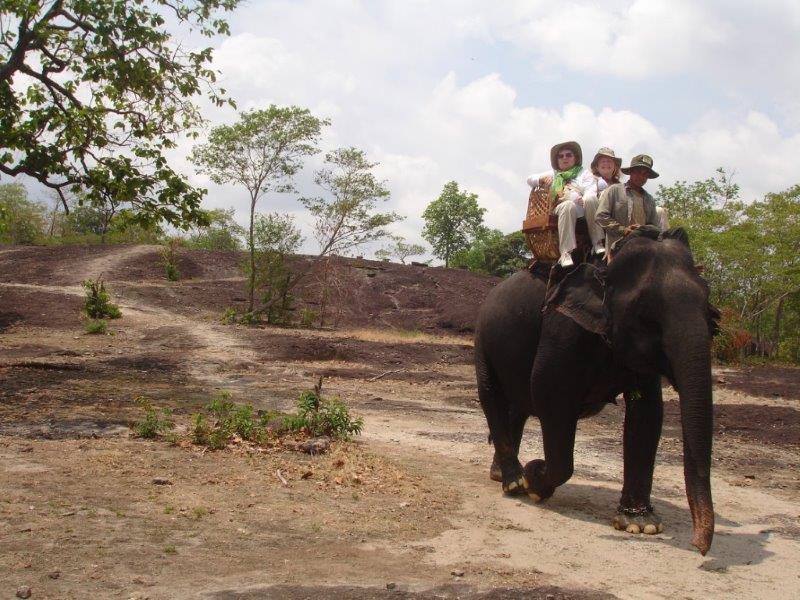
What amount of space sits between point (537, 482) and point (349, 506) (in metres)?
1.98

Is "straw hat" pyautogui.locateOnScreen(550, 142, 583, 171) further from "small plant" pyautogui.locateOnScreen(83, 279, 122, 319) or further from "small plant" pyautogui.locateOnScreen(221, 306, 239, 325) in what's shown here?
"small plant" pyautogui.locateOnScreen(221, 306, 239, 325)

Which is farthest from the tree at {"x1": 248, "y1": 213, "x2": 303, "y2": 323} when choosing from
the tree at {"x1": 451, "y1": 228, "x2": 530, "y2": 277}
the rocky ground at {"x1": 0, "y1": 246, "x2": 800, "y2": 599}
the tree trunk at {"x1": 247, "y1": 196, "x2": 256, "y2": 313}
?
the tree at {"x1": 451, "y1": 228, "x2": 530, "y2": 277}

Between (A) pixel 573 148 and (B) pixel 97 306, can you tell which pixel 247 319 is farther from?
(A) pixel 573 148

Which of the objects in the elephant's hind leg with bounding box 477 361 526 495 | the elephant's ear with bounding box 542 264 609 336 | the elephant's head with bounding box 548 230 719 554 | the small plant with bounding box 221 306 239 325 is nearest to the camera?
the elephant's head with bounding box 548 230 719 554

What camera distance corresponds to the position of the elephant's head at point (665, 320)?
20.8 ft

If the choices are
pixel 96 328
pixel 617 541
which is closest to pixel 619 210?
pixel 617 541

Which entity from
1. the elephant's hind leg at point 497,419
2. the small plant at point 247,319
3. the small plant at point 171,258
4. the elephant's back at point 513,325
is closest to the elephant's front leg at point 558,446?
the elephant's back at point 513,325

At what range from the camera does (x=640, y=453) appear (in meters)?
8.04

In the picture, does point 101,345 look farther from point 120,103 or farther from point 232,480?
point 232,480

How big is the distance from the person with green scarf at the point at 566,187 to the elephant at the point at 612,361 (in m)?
0.33

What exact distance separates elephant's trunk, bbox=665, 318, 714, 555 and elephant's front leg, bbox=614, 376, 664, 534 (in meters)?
1.36

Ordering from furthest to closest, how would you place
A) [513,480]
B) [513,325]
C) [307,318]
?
[307,318], [513,480], [513,325]

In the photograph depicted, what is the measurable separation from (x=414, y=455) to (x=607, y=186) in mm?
4405

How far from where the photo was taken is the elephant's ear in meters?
7.62
